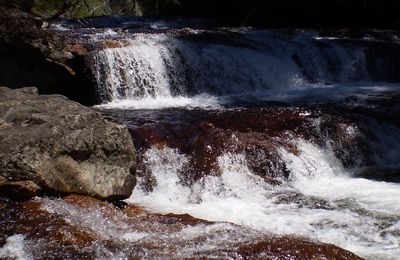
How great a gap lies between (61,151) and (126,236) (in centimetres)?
127

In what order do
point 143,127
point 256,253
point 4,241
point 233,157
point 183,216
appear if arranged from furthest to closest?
point 143,127, point 233,157, point 183,216, point 4,241, point 256,253

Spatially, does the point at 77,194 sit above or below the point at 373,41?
below

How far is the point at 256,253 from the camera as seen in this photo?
356cm

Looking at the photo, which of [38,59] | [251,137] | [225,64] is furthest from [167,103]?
[251,137]

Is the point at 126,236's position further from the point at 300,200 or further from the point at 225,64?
the point at 225,64

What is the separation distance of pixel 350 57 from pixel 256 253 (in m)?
10.7

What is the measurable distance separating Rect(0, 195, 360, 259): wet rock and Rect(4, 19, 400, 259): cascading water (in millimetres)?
25

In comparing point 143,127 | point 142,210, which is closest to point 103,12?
point 143,127

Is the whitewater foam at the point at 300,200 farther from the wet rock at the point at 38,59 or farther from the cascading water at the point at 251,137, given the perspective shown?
the wet rock at the point at 38,59

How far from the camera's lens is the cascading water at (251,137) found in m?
4.62

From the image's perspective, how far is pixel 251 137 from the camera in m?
7.36

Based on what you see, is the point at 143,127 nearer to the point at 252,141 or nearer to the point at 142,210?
the point at 252,141

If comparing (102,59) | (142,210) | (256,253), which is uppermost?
(102,59)

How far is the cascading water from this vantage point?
4.62 m
